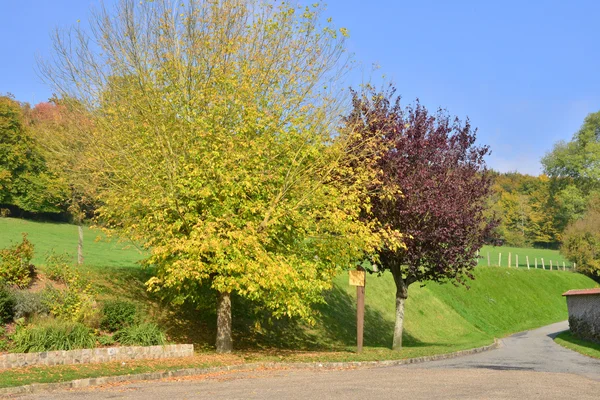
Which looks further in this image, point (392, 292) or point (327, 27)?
point (392, 292)

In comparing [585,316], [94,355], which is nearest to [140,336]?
[94,355]

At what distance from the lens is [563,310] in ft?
212

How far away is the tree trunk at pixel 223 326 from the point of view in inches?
862

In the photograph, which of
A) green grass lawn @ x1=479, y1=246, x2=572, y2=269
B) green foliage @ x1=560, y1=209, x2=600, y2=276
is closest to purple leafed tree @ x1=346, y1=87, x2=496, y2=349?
green foliage @ x1=560, y1=209, x2=600, y2=276

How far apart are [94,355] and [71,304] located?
2474 millimetres

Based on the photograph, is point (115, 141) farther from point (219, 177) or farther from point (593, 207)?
point (593, 207)

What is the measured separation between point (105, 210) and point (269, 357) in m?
7.32

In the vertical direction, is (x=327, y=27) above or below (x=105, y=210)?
A: above

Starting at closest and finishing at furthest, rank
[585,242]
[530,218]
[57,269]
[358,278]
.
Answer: [57,269]
[358,278]
[585,242]
[530,218]

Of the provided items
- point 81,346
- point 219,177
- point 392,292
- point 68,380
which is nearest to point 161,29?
point 219,177

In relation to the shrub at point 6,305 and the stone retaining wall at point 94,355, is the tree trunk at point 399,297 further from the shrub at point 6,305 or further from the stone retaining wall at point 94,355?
the shrub at point 6,305

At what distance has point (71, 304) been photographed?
754 inches

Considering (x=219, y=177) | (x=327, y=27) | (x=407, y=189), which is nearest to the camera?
(x=219, y=177)

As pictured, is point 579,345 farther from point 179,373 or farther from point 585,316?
point 179,373
